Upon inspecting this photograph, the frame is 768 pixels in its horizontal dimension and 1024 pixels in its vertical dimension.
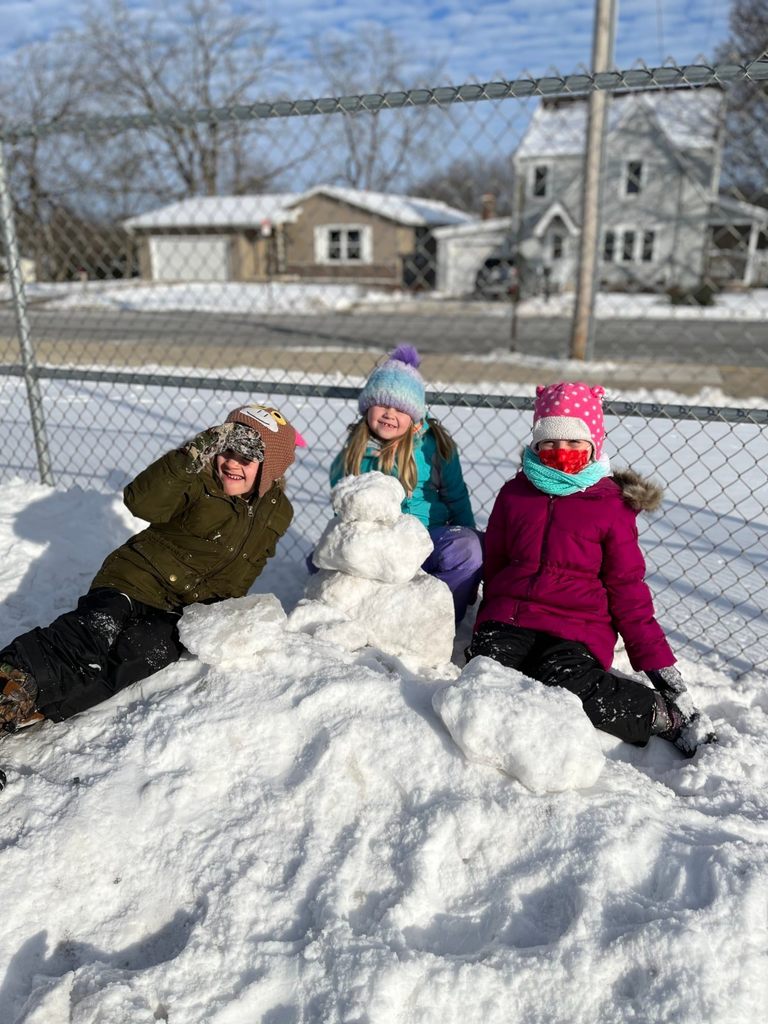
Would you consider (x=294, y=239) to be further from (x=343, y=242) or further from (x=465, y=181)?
(x=465, y=181)

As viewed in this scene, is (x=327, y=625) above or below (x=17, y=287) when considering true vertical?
below

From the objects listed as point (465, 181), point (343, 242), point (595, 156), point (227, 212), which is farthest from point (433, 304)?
point (465, 181)

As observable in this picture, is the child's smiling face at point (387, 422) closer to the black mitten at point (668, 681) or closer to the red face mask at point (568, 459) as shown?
the red face mask at point (568, 459)

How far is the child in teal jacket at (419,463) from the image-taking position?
9.82 feet

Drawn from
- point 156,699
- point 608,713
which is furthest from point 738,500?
point 156,699

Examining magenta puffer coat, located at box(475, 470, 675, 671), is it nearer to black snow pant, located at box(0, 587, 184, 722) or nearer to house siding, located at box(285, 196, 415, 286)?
black snow pant, located at box(0, 587, 184, 722)

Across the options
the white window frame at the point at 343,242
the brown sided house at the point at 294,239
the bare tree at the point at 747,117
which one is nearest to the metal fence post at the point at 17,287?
the bare tree at the point at 747,117

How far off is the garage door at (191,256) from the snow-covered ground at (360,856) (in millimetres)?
27866

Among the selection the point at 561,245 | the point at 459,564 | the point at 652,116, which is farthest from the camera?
the point at 561,245

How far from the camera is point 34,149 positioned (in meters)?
5.93

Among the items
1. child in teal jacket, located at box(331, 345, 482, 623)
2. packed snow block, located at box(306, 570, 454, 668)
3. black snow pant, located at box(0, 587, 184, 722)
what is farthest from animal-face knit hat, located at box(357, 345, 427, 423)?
black snow pant, located at box(0, 587, 184, 722)

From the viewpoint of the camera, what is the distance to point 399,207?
26656mm

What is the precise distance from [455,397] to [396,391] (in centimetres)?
37

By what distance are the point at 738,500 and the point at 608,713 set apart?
2743 mm
